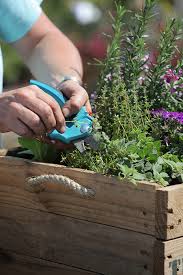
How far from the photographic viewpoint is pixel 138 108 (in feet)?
5.98

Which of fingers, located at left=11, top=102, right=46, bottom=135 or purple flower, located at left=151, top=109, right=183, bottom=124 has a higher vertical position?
fingers, located at left=11, top=102, right=46, bottom=135

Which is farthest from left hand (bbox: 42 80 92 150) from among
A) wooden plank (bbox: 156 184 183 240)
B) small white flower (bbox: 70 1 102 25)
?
small white flower (bbox: 70 1 102 25)

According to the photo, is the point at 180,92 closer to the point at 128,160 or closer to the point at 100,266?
the point at 128,160

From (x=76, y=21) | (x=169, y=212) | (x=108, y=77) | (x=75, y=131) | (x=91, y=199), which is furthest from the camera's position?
(x=76, y=21)

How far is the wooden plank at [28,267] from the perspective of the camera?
1.73 meters

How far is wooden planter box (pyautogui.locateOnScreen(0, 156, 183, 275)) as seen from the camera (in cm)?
156

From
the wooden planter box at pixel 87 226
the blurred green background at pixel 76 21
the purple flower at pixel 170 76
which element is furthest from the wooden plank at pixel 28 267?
the blurred green background at pixel 76 21

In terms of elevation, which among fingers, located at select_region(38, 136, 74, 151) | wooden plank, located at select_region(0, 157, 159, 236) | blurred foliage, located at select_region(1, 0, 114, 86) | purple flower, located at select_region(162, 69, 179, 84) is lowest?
blurred foliage, located at select_region(1, 0, 114, 86)

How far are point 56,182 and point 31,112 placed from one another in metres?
0.17

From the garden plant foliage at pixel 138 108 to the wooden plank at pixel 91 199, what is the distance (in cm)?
4

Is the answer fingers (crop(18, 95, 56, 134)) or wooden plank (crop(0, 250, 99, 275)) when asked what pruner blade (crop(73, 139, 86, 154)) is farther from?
wooden plank (crop(0, 250, 99, 275))

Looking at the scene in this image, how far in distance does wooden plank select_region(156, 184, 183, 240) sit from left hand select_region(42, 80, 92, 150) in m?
0.36

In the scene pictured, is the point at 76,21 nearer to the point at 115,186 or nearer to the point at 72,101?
the point at 72,101

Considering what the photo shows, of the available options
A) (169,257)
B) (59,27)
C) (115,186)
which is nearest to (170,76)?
(115,186)
